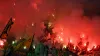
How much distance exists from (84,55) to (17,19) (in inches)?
532

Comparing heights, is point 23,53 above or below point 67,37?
below

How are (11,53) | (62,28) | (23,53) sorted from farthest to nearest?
(62,28) → (23,53) → (11,53)

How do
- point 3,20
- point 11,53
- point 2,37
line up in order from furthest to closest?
1. point 3,20
2. point 11,53
3. point 2,37

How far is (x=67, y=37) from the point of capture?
42250 mm

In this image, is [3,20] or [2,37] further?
[3,20]

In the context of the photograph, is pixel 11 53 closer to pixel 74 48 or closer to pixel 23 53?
pixel 23 53

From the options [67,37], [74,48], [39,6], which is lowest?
[74,48]

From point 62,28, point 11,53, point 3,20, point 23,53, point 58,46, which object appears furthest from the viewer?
point 62,28

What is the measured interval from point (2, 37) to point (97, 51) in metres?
18.1

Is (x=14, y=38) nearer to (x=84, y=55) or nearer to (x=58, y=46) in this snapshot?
(x=58, y=46)

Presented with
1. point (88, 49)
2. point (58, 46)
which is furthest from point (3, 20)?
point (88, 49)

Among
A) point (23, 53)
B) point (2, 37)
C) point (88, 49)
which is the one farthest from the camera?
point (88, 49)

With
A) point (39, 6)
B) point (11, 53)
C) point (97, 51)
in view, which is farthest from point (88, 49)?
point (11, 53)

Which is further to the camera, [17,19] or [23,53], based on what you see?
[17,19]
